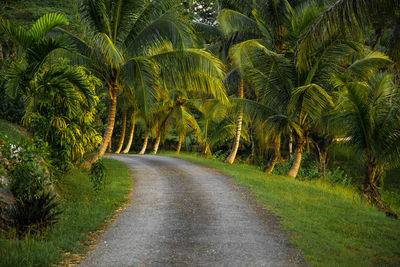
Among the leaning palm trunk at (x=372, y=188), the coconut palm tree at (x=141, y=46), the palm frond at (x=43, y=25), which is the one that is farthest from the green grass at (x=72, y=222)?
Answer: the leaning palm trunk at (x=372, y=188)

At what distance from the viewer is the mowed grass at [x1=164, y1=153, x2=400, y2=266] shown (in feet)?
15.7

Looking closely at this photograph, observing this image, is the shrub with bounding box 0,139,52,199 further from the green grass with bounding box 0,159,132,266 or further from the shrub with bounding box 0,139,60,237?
the green grass with bounding box 0,159,132,266

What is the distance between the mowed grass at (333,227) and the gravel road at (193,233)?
33 cm

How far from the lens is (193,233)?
18.2 feet

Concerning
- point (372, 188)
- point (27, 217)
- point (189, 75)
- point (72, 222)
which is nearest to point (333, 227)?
point (372, 188)

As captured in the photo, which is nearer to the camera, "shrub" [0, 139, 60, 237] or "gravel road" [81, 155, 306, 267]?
"gravel road" [81, 155, 306, 267]

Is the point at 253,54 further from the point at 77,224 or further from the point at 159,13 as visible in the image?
the point at 77,224

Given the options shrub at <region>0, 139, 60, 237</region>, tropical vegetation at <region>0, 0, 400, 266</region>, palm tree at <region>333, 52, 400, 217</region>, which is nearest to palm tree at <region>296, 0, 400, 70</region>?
tropical vegetation at <region>0, 0, 400, 266</region>

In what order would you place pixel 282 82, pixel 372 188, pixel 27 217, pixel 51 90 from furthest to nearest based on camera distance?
pixel 282 82, pixel 372 188, pixel 51 90, pixel 27 217

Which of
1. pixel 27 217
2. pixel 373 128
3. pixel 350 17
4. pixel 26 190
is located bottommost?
pixel 27 217

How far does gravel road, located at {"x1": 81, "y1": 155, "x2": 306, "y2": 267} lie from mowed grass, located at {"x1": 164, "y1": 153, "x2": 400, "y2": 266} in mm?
334

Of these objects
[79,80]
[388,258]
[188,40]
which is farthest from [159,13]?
[388,258]

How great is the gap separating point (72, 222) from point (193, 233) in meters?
2.23

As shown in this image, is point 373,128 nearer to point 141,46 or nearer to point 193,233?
point 193,233
